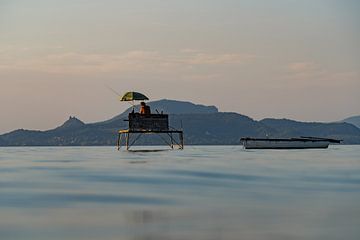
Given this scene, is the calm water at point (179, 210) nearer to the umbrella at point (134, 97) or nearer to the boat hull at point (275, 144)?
the umbrella at point (134, 97)

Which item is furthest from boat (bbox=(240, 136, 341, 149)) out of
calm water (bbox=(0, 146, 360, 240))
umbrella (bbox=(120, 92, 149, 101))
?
calm water (bbox=(0, 146, 360, 240))

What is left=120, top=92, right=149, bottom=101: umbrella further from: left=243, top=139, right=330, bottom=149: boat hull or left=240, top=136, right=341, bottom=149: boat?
left=243, top=139, right=330, bottom=149: boat hull

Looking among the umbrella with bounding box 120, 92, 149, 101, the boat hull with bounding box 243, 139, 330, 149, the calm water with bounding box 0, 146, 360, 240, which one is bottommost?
the calm water with bounding box 0, 146, 360, 240

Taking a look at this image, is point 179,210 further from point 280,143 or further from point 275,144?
point 280,143

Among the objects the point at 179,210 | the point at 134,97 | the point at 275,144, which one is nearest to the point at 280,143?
the point at 275,144

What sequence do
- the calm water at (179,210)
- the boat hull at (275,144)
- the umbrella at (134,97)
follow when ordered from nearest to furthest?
1. the calm water at (179,210)
2. the umbrella at (134,97)
3. the boat hull at (275,144)

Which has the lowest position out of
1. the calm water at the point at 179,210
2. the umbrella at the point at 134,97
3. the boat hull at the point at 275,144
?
the calm water at the point at 179,210

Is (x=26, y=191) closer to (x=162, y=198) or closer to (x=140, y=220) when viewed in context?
(x=162, y=198)

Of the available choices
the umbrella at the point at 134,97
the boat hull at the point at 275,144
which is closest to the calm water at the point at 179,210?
the umbrella at the point at 134,97

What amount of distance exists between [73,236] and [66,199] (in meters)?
13.0

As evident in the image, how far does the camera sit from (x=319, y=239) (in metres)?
21.1

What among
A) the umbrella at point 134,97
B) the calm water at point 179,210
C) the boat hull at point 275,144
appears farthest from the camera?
the boat hull at point 275,144

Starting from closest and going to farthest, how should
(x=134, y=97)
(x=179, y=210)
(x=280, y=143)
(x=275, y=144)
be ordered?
(x=179, y=210) → (x=134, y=97) → (x=275, y=144) → (x=280, y=143)

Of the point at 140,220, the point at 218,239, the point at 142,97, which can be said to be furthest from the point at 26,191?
the point at 142,97
